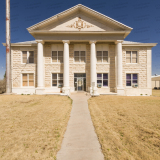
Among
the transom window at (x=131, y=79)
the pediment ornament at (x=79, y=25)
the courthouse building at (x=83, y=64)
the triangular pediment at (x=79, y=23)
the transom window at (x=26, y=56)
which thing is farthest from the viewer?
the transom window at (x=26, y=56)

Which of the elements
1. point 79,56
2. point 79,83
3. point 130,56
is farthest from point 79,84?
point 130,56

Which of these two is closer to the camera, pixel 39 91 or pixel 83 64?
pixel 39 91

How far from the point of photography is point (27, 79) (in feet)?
58.1

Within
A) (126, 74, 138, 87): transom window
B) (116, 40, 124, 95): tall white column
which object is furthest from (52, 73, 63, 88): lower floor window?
(126, 74, 138, 87): transom window

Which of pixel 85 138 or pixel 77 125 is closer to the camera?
pixel 85 138

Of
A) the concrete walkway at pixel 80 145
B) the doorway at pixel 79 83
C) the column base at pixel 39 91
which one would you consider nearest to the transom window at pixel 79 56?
the doorway at pixel 79 83

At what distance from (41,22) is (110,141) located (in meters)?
17.1

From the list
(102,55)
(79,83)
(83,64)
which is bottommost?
(79,83)

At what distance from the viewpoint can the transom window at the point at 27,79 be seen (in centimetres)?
1764

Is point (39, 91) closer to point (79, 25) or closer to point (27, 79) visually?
point (27, 79)

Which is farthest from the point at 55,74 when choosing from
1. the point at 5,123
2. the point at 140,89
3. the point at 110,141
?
the point at 110,141

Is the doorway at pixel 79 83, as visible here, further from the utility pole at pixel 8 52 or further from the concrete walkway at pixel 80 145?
the concrete walkway at pixel 80 145

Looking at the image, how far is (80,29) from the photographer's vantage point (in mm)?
16016

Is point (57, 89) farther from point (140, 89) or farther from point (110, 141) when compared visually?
point (110, 141)
